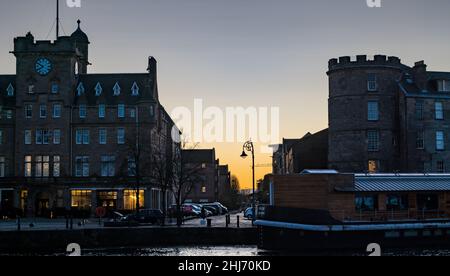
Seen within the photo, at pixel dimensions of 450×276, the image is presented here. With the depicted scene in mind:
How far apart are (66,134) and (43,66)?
8951 mm

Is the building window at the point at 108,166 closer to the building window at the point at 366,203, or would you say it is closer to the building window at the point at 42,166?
the building window at the point at 42,166

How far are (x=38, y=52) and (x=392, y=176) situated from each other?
5237 cm

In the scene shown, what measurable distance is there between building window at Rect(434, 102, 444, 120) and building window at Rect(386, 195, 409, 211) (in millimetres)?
28193

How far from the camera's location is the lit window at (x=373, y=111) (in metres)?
69.4

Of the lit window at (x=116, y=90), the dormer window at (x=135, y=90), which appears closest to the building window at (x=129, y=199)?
the dormer window at (x=135, y=90)

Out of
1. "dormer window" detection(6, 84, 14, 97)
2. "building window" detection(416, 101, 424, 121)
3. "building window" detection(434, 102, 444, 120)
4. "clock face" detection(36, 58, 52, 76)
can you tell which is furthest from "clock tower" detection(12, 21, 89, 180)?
"building window" detection(434, 102, 444, 120)

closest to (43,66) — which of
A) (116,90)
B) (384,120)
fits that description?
(116,90)

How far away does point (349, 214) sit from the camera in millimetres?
42594

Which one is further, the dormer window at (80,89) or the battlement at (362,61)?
the dormer window at (80,89)

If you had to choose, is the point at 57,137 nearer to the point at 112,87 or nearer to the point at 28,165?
the point at 28,165

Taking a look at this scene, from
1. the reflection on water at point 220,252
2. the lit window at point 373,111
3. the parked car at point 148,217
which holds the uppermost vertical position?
the lit window at point 373,111

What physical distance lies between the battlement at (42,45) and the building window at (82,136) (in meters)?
10.3

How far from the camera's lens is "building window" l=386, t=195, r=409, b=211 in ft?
144

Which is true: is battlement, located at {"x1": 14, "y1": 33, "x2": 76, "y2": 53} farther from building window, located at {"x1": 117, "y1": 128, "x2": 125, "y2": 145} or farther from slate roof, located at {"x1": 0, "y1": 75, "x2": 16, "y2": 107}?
building window, located at {"x1": 117, "y1": 128, "x2": 125, "y2": 145}
